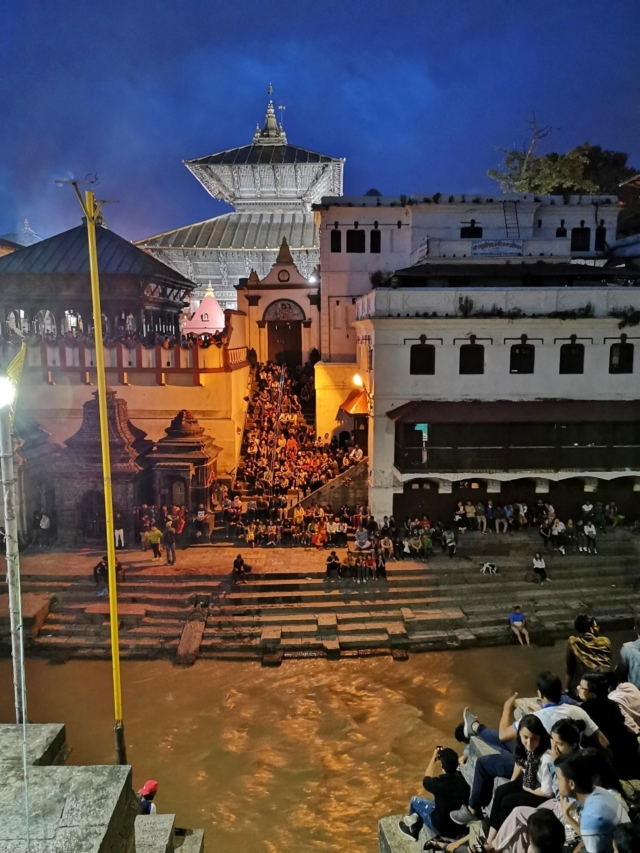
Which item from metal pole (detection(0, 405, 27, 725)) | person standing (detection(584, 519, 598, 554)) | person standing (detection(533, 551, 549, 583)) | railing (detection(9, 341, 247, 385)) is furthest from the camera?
railing (detection(9, 341, 247, 385))

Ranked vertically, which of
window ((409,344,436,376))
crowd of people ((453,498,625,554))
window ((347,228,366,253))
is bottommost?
crowd of people ((453,498,625,554))

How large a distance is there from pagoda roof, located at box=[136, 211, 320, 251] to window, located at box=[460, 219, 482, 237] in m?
13.8

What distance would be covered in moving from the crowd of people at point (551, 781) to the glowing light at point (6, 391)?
6046 millimetres

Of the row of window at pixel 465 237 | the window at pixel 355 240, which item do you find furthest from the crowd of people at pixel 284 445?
the row of window at pixel 465 237

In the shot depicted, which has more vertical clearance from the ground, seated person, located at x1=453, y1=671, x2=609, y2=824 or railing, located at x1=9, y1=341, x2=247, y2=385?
railing, located at x1=9, y1=341, x2=247, y2=385

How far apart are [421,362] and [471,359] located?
1.77 metres

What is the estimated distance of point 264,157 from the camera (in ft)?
147

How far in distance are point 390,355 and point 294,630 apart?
977cm

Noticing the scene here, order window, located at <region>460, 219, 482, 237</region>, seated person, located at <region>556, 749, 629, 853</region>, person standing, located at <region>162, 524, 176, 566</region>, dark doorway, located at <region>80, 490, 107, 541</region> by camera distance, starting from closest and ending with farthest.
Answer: seated person, located at <region>556, 749, 629, 853</region>, person standing, located at <region>162, 524, 176, 566</region>, dark doorway, located at <region>80, 490, 107, 541</region>, window, located at <region>460, 219, 482, 237</region>

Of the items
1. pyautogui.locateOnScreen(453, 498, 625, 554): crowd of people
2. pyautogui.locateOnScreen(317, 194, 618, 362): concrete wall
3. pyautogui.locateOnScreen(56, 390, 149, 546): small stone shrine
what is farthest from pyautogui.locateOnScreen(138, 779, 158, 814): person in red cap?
pyautogui.locateOnScreen(317, 194, 618, 362): concrete wall

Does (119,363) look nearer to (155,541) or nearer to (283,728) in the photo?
(155,541)

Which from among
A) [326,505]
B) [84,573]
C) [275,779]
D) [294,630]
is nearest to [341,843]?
[275,779]

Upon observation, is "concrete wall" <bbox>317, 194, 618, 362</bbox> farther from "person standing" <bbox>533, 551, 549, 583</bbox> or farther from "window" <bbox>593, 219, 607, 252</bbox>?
"person standing" <bbox>533, 551, 549, 583</bbox>

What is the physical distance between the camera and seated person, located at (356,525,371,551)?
19484mm
